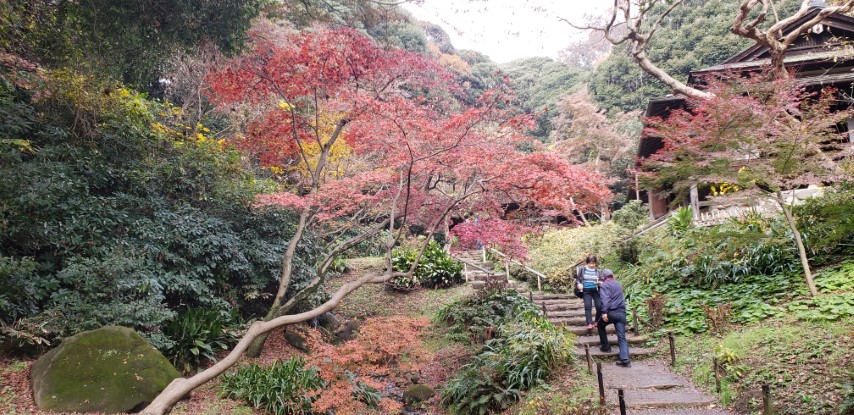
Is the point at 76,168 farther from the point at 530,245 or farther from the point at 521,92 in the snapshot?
the point at 521,92

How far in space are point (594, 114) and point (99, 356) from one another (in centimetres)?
2596

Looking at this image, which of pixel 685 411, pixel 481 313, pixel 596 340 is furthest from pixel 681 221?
pixel 685 411

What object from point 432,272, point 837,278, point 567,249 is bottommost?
point 837,278

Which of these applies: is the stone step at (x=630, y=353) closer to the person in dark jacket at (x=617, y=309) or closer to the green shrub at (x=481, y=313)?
the person in dark jacket at (x=617, y=309)

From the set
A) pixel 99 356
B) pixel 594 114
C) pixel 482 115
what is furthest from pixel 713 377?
pixel 594 114

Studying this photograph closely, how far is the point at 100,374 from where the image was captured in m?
5.70

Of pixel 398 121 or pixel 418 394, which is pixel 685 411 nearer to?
pixel 418 394

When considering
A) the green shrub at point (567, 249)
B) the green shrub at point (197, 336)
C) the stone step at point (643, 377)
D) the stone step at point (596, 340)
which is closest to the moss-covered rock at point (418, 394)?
the stone step at point (596, 340)

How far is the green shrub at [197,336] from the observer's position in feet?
24.1

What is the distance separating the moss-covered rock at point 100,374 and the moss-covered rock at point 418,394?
155 inches

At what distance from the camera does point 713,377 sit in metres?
5.96

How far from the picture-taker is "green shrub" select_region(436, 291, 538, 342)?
9737mm

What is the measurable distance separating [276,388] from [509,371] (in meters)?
3.60

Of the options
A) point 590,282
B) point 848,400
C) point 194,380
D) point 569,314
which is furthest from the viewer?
point 569,314
